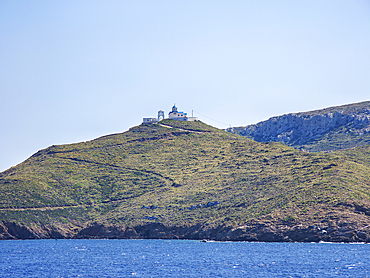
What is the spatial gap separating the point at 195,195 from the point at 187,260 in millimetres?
56962

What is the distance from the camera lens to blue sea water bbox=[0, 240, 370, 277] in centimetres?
7606

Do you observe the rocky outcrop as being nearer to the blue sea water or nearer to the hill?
the hill

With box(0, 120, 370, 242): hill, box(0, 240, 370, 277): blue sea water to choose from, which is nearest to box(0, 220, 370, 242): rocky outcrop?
box(0, 120, 370, 242): hill

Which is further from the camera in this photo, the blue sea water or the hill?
the hill

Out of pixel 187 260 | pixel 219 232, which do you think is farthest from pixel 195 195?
pixel 187 260

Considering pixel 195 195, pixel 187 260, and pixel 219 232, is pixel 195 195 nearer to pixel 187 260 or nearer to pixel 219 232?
pixel 219 232

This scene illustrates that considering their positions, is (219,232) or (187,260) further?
(219,232)

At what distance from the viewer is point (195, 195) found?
146625 millimetres

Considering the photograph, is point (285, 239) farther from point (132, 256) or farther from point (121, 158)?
point (121, 158)

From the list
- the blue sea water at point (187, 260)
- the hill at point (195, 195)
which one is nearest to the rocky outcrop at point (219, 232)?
the hill at point (195, 195)

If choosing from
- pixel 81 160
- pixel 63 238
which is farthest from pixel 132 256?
pixel 81 160

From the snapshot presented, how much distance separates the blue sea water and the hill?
21.2 ft

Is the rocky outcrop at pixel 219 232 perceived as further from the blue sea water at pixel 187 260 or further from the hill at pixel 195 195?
the blue sea water at pixel 187 260

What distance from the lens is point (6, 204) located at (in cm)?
14300
